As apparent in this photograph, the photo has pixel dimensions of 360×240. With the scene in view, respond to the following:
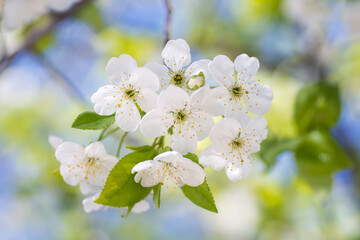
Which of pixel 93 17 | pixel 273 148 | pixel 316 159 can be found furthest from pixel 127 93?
pixel 93 17

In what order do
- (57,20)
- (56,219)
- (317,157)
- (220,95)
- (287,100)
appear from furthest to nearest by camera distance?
(56,219), (287,100), (57,20), (317,157), (220,95)

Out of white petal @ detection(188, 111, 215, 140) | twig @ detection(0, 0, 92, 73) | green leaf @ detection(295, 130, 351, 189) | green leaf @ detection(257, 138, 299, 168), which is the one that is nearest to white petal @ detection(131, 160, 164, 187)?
white petal @ detection(188, 111, 215, 140)

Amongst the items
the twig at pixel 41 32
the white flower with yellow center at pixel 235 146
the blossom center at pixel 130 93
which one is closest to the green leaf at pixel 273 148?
the white flower with yellow center at pixel 235 146

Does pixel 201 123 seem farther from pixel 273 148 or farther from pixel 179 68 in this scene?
pixel 273 148

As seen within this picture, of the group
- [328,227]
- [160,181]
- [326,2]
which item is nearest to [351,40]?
[326,2]

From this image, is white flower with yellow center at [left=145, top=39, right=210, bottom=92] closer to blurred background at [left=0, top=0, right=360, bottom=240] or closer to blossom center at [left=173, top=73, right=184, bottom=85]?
blossom center at [left=173, top=73, right=184, bottom=85]

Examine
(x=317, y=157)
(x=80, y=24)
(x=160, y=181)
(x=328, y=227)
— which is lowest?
(x=160, y=181)

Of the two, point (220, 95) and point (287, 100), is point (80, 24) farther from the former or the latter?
point (220, 95)

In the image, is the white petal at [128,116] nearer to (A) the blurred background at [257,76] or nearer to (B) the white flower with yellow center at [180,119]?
(B) the white flower with yellow center at [180,119]
